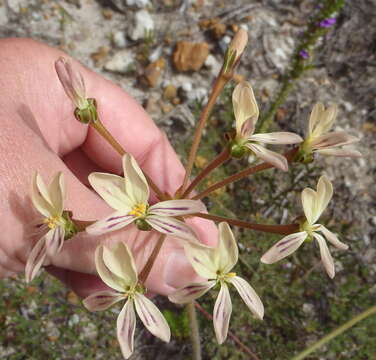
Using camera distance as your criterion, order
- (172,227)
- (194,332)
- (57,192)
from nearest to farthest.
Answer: (172,227), (57,192), (194,332)

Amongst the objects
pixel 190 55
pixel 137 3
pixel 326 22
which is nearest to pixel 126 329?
pixel 326 22

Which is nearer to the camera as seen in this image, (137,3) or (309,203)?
(309,203)

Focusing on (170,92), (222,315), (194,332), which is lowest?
(194,332)

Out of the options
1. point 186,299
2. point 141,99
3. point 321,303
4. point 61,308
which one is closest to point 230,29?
point 141,99

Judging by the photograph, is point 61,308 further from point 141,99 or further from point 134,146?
point 141,99

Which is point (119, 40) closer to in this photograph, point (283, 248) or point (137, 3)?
point (137, 3)

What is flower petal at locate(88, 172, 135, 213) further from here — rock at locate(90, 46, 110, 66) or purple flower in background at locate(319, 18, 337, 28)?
rock at locate(90, 46, 110, 66)

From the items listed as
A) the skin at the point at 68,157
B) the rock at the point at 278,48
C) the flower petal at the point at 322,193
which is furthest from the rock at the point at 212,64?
the flower petal at the point at 322,193

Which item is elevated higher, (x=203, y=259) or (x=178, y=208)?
(x=178, y=208)
